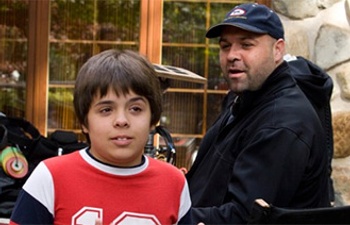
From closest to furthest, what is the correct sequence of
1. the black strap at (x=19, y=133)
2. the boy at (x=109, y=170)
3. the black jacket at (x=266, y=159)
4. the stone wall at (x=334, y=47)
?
the boy at (x=109, y=170) < the black jacket at (x=266, y=159) < the black strap at (x=19, y=133) < the stone wall at (x=334, y=47)

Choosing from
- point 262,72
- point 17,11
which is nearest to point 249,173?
point 262,72

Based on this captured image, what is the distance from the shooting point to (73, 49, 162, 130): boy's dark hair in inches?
68.0

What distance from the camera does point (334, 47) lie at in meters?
3.69

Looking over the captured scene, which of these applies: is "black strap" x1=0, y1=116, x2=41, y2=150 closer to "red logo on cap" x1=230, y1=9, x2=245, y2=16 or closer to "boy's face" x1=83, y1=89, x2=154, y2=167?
"red logo on cap" x1=230, y1=9, x2=245, y2=16

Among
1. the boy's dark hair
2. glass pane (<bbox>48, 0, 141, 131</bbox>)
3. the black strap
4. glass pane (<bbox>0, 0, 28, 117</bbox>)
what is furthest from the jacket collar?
glass pane (<bbox>0, 0, 28, 117</bbox>)

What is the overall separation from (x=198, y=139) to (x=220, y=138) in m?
1.55

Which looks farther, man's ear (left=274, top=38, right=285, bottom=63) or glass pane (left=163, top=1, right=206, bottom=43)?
glass pane (left=163, top=1, right=206, bottom=43)

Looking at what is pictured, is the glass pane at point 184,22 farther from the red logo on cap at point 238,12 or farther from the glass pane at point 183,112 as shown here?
the red logo on cap at point 238,12

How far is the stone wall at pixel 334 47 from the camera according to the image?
3658mm

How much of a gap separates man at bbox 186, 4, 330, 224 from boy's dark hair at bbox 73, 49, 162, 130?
0.56m

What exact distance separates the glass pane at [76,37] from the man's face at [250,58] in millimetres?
1639

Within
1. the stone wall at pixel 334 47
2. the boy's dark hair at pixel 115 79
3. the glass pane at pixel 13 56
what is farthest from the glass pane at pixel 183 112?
the boy's dark hair at pixel 115 79

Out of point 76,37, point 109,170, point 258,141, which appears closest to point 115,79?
point 109,170

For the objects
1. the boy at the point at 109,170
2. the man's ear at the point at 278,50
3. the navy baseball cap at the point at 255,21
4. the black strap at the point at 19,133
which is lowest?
the black strap at the point at 19,133
